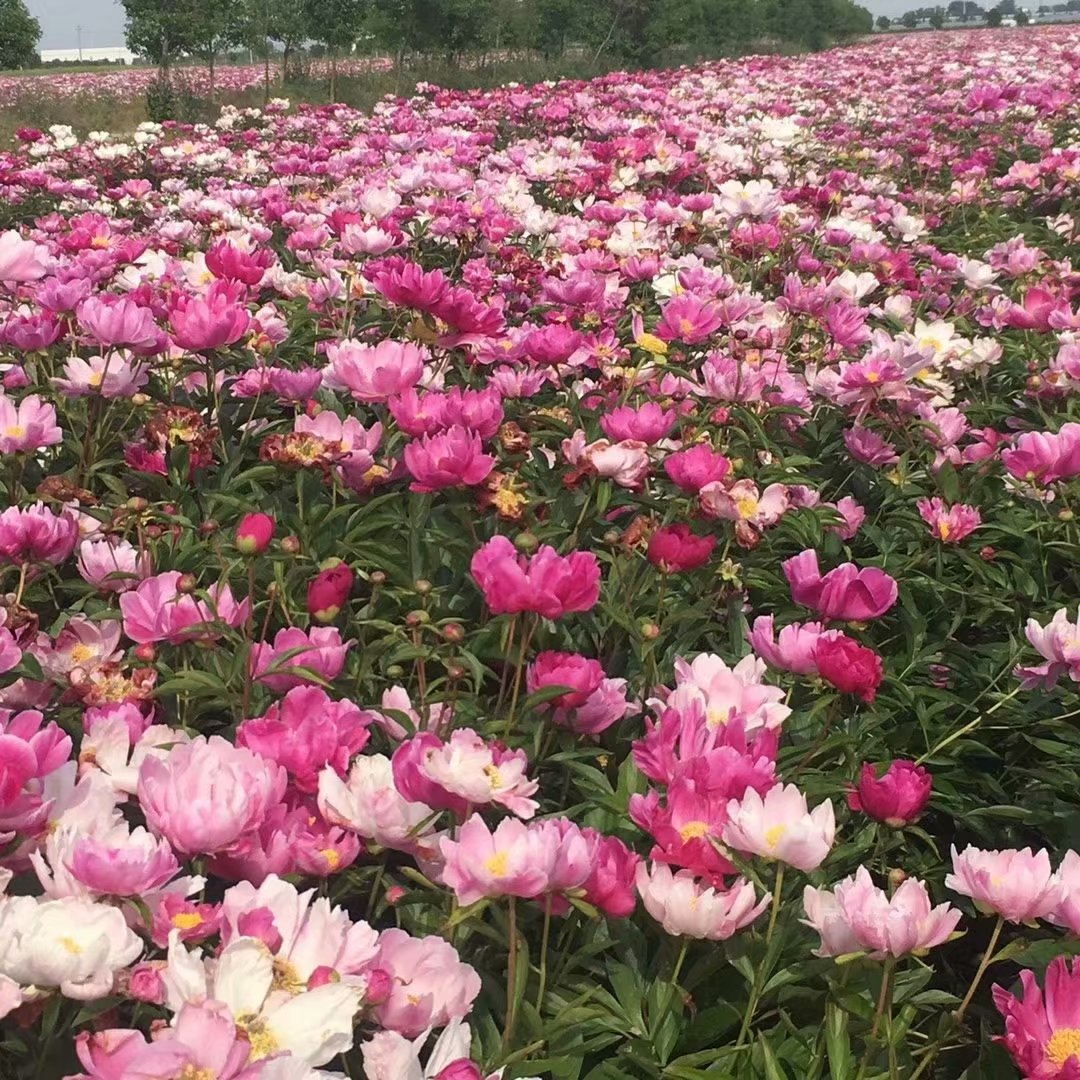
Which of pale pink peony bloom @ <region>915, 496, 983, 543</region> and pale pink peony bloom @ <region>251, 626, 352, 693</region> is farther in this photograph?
pale pink peony bloom @ <region>915, 496, 983, 543</region>

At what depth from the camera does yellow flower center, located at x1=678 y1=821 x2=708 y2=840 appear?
121 centimetres

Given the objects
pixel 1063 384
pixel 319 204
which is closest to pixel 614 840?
pixel 1063 384

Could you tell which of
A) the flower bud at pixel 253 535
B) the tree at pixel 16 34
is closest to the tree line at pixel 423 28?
the flower bud at pixel 253 535

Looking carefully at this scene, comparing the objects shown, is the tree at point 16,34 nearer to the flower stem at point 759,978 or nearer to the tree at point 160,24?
the tree at point 160,24

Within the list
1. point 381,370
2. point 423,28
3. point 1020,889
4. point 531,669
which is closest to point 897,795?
point 1020,889

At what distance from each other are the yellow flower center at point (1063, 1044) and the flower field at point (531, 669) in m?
0.03

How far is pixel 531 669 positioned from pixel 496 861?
1.54 feet

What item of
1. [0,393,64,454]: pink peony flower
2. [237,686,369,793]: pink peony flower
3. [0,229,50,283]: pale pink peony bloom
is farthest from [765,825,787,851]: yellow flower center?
[0,229,50,283]: pale pink peony bloom

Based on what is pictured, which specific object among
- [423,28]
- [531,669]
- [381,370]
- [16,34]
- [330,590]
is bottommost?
[531,669]

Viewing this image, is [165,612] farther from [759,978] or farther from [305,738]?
[759,978]

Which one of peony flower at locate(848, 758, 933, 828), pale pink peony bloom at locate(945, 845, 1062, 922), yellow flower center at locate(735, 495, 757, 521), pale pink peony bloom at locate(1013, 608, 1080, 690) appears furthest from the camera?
yellow flower center at locate(735, 495, 757, 521)

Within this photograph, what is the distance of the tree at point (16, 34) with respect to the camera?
119 ft

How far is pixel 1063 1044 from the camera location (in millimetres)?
1050

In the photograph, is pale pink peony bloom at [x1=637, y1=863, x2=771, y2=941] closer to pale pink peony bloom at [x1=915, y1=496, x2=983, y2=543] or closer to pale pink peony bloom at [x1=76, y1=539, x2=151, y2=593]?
pale pink peony bloom at [x1=76, y1=539, x2=151, y2=593]
